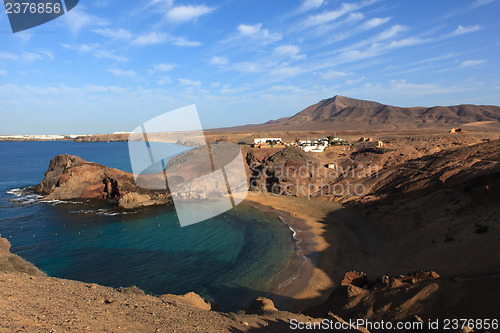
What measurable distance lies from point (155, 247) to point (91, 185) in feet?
85.3

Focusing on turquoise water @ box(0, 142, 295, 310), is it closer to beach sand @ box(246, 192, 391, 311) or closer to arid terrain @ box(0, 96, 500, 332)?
beach sand @ box(246, 192, 391, 311)

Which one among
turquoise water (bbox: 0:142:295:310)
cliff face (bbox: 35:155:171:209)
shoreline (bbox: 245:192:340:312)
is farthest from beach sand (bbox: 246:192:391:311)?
cliff face (bbox: 35:155:171:209)

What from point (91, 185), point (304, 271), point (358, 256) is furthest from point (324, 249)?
point (91, 185)

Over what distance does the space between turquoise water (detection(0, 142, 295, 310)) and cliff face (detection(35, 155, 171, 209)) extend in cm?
375

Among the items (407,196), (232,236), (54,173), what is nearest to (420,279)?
(232,236)

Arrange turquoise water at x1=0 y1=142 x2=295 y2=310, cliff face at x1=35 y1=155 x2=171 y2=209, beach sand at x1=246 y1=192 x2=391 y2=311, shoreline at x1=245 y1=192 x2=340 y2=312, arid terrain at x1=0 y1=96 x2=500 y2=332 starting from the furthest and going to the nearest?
cliff face at x1=35 y1=155 x2=171 y2=209, turquoise water at x1=0 y1=142 x2=295 y2=310, beach sand at x1=246 y1=192 x2=391 y2=311, shoreline at x1=245 y1=192 x2=340 y2=312, arid terrain at x1=0 y1=96 x2=500 y2=332

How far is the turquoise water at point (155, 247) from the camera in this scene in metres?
19.2

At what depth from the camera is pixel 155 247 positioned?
2545 cm

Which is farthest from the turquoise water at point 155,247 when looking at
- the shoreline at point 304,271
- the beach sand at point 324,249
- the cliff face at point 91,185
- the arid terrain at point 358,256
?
the cliff face at point 91,185

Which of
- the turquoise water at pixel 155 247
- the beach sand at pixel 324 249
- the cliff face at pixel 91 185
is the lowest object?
the beach sand at pixel 324 249

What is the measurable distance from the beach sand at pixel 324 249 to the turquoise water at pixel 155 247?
5.64 ft

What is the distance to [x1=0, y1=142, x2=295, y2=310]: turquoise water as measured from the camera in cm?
1920

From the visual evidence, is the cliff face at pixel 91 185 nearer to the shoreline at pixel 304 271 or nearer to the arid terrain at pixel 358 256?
the arid terrain at pixel 358 256

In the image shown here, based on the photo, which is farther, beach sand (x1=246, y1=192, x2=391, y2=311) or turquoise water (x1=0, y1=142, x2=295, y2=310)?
turquoise water (x1=0, y1=142, x2=295, y2=310)
